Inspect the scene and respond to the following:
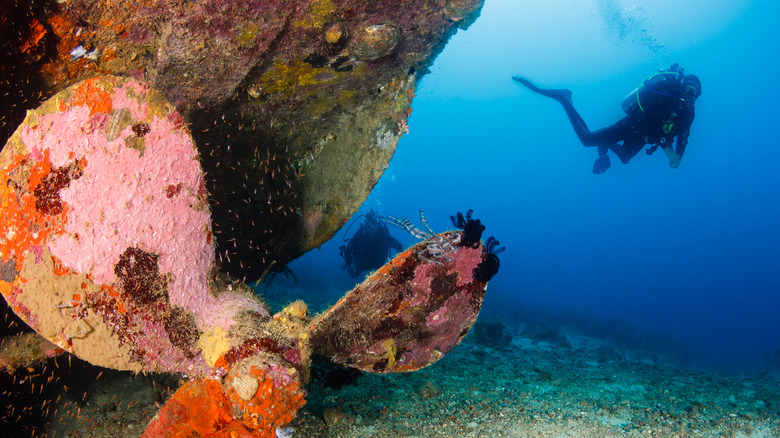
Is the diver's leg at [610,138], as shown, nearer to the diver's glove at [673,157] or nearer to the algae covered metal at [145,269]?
the diver's glove at [673,157]

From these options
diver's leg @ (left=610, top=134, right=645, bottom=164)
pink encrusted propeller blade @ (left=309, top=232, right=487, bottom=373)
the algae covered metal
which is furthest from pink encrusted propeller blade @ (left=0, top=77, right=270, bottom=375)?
diver's leg @ (left=610, top=134, right=645, bottom=164)

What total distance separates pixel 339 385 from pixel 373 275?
8.82 feet

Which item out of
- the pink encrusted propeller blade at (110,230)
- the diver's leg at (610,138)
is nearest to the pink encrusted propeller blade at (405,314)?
the pink encrusted propeller blade at (110,230)

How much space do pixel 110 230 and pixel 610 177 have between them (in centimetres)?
14655

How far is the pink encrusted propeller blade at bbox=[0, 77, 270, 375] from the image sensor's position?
1.96 meters

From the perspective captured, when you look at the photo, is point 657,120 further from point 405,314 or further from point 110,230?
point 110,230

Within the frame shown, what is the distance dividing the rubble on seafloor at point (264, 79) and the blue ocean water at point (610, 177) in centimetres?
5218

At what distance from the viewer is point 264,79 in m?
3.50

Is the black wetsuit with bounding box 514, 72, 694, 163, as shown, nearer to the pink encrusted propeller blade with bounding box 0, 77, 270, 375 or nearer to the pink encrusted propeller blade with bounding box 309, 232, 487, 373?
the pink encrusted propeller blade with bounding box 309, 232, 487, 373

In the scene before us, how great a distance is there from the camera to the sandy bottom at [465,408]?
3793 mm

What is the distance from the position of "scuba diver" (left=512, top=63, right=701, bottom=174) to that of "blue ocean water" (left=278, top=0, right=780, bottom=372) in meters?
48.0

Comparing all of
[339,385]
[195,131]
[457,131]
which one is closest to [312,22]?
[195,131]

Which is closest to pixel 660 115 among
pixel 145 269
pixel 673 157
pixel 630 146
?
pixel 673 157

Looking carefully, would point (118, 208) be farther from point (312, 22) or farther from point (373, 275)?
point (312, 22)
